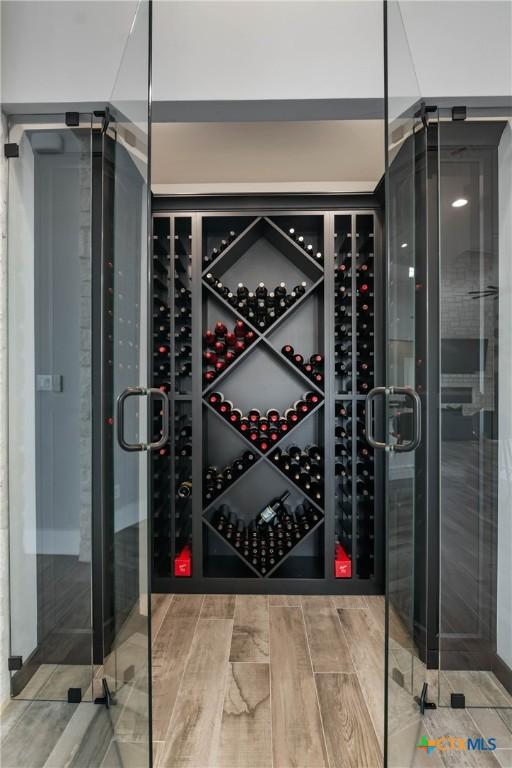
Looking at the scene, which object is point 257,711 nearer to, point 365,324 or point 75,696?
point 75,696

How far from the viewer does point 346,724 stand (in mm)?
1497

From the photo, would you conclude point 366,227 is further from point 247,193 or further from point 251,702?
point 251,702

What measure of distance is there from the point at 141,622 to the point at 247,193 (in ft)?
7.23

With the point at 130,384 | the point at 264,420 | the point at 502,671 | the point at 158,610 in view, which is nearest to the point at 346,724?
the point at 502,671

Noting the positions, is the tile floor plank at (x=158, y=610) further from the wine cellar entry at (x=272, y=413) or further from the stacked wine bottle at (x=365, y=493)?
the stacked wine bottle at (x=365, y=493)

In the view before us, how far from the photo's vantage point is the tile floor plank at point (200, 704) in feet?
4.53

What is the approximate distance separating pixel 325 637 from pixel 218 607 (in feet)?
1.96

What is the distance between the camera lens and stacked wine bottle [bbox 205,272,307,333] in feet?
8.35

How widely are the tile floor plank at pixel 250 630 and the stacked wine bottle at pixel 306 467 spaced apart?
0.65 m

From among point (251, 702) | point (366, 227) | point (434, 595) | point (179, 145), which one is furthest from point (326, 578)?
point (179, 145)

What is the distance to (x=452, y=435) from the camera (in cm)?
119

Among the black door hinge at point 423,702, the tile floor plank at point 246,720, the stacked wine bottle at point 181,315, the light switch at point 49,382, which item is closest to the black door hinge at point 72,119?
the light switch at point 49,382

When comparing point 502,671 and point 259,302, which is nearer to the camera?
point 502,671

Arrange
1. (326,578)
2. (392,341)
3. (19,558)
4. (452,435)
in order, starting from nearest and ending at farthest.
Result: 1. (392,341)
2. (452,435)
3. (19,558)
4. (326,578)
